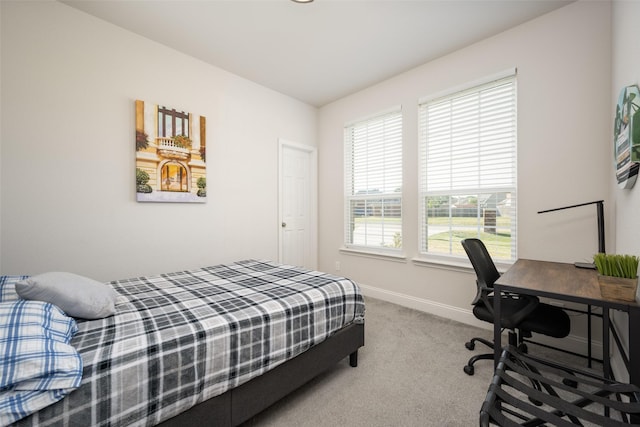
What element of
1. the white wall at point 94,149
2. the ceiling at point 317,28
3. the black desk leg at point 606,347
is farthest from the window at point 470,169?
the white wall at point 94,149

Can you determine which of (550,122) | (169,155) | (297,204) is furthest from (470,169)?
(169,155)

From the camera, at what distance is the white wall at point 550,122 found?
212 cm

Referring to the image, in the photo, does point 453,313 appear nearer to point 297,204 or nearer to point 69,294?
point 297,204

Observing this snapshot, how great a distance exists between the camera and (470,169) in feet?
9.21

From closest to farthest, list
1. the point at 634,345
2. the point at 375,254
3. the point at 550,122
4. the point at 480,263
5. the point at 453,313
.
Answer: the point at 634,345 → the point at 480,263 → the point at 550,122 → the point at 453,313 → the point at 375,254

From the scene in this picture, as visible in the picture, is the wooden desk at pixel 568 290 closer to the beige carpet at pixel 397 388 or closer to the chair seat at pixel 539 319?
the chair seat at pixel 539 319

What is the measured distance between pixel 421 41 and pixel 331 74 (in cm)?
110

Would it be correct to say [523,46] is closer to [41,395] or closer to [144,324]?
[144,324]

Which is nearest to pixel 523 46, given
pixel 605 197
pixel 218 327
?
pixel 605 197

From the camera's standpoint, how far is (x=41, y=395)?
2.92 feet

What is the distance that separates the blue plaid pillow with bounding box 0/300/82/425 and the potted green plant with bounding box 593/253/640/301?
7.35ft

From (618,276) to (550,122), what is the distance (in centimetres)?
164

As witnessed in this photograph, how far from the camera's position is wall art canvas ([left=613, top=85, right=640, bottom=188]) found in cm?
135

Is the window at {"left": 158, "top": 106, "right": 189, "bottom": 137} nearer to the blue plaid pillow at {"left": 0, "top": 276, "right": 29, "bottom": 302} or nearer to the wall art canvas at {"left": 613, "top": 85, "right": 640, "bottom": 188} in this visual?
the blue plaid pillow at {"left": 0, "top": 276, "right": 29, "bottom": 302}
